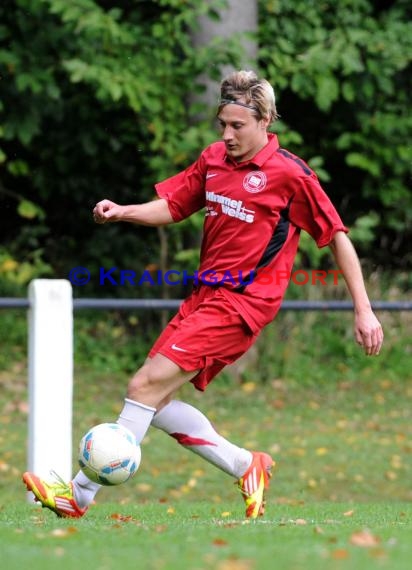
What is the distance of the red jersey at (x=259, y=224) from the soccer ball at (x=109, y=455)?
0.80 metres

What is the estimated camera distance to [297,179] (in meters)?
5.77

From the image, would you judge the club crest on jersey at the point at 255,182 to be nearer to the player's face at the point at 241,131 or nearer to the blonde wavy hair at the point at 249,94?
the player's face at the point at 241,131

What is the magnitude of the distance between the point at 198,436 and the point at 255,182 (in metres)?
1.29

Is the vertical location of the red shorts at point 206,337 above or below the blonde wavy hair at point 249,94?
below

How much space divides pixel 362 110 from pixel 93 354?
375 cm

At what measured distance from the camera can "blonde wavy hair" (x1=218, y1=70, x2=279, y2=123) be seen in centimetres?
579

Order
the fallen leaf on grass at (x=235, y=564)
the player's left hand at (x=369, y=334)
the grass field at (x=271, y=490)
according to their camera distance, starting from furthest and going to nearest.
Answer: the player's left hand at (x=369, y=334), the grass field at (x=271, y=490), the fallen leaf on grass at (x=235, y=564)

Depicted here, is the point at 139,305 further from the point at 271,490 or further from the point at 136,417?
the point at 136,417

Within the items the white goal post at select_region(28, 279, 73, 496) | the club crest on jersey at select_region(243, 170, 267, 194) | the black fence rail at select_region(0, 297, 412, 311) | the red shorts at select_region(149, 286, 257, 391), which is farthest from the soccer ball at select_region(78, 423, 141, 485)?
the black fence rail at select_region(0, 297, 412, 311)

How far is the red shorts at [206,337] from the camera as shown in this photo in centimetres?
569

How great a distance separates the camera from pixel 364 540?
442cm

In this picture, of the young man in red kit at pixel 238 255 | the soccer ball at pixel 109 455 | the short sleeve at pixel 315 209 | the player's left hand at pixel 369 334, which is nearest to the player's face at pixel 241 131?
the young man in red kit at pixel 238 255

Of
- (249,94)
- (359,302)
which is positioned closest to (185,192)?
(249,94)

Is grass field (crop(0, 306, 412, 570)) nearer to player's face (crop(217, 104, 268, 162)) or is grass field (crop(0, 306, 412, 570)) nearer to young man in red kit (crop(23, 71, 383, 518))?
young man in red kit (crop(23, 71, 383, 518))
